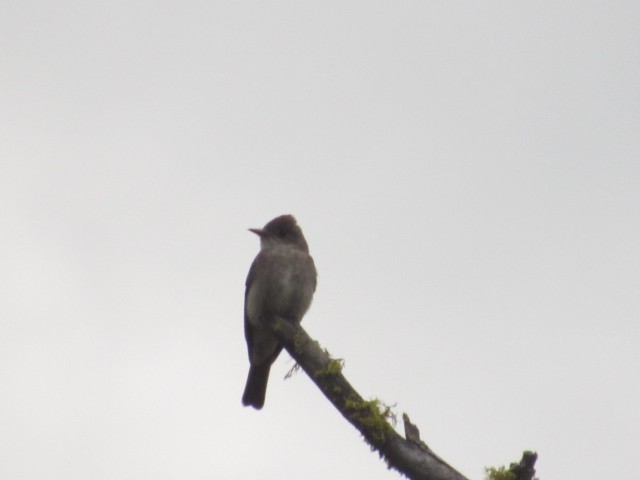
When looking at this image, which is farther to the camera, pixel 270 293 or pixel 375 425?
pixel 270 293

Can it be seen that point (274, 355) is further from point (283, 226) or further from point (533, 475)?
point (533, 475)

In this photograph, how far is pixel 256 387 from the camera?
12.6 m

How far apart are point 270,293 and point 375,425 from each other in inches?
192

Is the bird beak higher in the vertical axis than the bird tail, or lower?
higher

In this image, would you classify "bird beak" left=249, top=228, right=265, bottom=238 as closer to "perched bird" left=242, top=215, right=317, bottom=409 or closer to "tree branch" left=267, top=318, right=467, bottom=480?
"perched bird" left=242, top=215, right=317, bottom=409

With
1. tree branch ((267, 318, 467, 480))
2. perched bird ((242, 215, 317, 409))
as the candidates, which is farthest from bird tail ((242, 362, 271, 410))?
tree branch ((267, 318, 467, 480))

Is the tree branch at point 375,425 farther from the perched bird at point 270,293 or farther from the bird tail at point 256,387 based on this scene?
the bird tail at point 256,387

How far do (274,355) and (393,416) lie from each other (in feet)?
18.2

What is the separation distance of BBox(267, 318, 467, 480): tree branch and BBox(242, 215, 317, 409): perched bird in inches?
143

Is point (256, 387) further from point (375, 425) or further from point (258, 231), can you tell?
point (375, 425)

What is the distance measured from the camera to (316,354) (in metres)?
8.27

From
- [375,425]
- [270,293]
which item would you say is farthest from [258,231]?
[375,425]

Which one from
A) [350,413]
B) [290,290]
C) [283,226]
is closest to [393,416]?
[350,413]

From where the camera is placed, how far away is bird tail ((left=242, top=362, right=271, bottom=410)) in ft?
40.6
